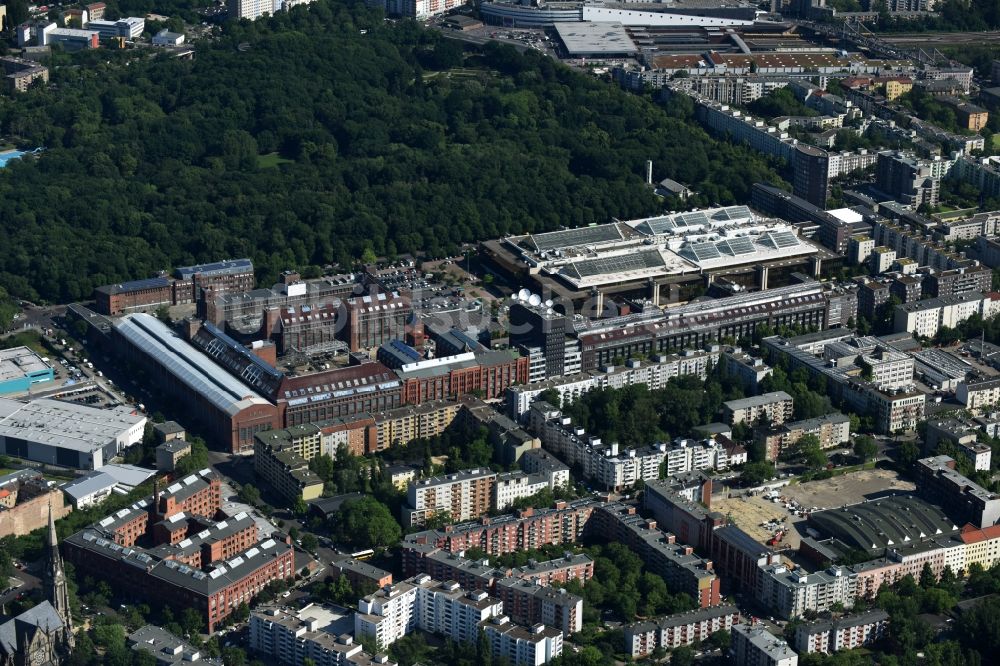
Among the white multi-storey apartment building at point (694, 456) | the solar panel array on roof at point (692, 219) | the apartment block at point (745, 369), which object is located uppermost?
the solar panel array on roof at point (692, 219)

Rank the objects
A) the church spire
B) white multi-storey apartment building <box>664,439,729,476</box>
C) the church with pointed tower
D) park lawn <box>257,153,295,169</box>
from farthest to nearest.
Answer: park lawn <box>257,153,295,169</box>
white multi-storey apartment building <box>664,439,729,476</box>
the church spire
the church with pointed tower

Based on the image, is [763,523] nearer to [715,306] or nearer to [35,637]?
[715,306]

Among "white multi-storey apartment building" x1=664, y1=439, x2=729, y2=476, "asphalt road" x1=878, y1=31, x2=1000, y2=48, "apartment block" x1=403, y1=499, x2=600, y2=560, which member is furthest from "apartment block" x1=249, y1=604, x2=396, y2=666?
"asphalt road" x1=878, y1=31, x2=1000, y2=48

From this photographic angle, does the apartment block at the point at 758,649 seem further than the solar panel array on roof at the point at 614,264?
No

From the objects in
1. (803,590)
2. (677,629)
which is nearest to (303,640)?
(677,629)

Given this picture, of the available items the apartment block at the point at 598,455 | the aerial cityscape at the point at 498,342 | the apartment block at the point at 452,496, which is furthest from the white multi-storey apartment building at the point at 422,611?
the apartment block at the point at 598,455

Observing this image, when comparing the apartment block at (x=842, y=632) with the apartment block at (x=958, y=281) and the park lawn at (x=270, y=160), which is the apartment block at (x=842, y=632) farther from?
the park lawn at (x=270, y=160)

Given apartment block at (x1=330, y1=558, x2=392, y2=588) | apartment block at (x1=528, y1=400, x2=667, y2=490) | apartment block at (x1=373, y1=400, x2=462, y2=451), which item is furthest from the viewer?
apartment block at (x1=373, y1=400, x2=462, y2=451)

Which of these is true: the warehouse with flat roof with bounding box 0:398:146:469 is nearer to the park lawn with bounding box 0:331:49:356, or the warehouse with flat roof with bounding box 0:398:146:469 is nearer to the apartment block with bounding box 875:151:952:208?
the park lawn with bounding box 0:331:49:356
